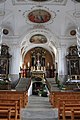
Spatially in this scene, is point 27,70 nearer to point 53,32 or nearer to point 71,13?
point 53,32

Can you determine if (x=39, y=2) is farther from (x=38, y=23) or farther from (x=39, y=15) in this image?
(x=38, y=23)

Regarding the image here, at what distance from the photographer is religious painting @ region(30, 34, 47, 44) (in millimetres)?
23000

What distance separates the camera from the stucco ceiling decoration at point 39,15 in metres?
18.5

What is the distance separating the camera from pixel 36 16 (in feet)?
64.2

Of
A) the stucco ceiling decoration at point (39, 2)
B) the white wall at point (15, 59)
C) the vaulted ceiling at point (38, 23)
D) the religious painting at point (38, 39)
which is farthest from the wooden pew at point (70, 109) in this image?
the religious painting at point (38, 39)

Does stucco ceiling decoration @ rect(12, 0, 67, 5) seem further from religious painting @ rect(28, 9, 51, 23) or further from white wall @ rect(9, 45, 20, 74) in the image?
white wall @ rect(9, 45, 20, 74)

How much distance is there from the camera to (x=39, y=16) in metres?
19.5

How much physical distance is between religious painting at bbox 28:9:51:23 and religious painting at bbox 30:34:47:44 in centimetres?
308

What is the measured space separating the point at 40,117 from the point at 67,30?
572 inches

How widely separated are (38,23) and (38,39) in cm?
356

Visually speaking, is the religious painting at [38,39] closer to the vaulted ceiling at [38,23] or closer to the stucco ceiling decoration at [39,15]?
the vaulted ceiling at [38,23]

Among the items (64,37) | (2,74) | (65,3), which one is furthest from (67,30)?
(2,74)

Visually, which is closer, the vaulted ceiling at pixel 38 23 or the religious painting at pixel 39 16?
the vaulted ceiling at pixel 38 23

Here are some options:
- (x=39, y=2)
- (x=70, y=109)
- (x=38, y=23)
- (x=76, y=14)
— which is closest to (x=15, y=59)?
(x=38, y=23)
